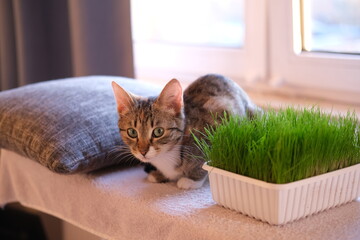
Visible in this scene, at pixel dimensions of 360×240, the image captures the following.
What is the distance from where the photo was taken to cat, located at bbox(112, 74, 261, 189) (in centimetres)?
114

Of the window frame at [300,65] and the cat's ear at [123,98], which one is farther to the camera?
the window frame at [300,65]

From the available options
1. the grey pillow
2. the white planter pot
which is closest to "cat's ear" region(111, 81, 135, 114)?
the grey pillow

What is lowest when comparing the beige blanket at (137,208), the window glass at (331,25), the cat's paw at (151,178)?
the beige blanket at (137,208)

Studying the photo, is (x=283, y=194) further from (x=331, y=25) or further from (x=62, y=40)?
(x=62, y=40)

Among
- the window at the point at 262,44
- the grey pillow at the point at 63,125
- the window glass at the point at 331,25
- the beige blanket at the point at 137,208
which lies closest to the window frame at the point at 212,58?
the window at the point at 262,44

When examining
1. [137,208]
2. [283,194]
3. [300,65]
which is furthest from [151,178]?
[300,65]

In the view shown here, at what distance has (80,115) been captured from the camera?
4.24 ft

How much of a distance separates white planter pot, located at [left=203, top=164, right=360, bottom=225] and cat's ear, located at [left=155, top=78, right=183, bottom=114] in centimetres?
17

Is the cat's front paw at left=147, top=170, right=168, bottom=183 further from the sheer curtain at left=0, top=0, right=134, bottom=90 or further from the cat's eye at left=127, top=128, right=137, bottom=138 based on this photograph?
the sheer curtain at left=0, top=0, right=134, bottom=90

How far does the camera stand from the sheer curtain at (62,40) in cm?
175

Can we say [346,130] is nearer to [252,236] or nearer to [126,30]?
[252,236]

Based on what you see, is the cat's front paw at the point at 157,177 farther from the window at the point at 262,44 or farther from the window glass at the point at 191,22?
the window glass at the point at 191,22

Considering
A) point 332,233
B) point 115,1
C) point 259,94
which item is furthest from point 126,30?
point 332,233

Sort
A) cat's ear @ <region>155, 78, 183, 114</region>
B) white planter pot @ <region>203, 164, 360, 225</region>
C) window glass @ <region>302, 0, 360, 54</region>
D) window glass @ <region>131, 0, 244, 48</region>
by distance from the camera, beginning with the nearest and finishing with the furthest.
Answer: white planter pot @ <region>203, 164, 360, 225</region>, cat's ear @ <region>155, 78, 183, 114</region>, window glass @ <region>302, 0, 360, 54</region>, window glass @ <region>131, 0, 244, 48</region>
